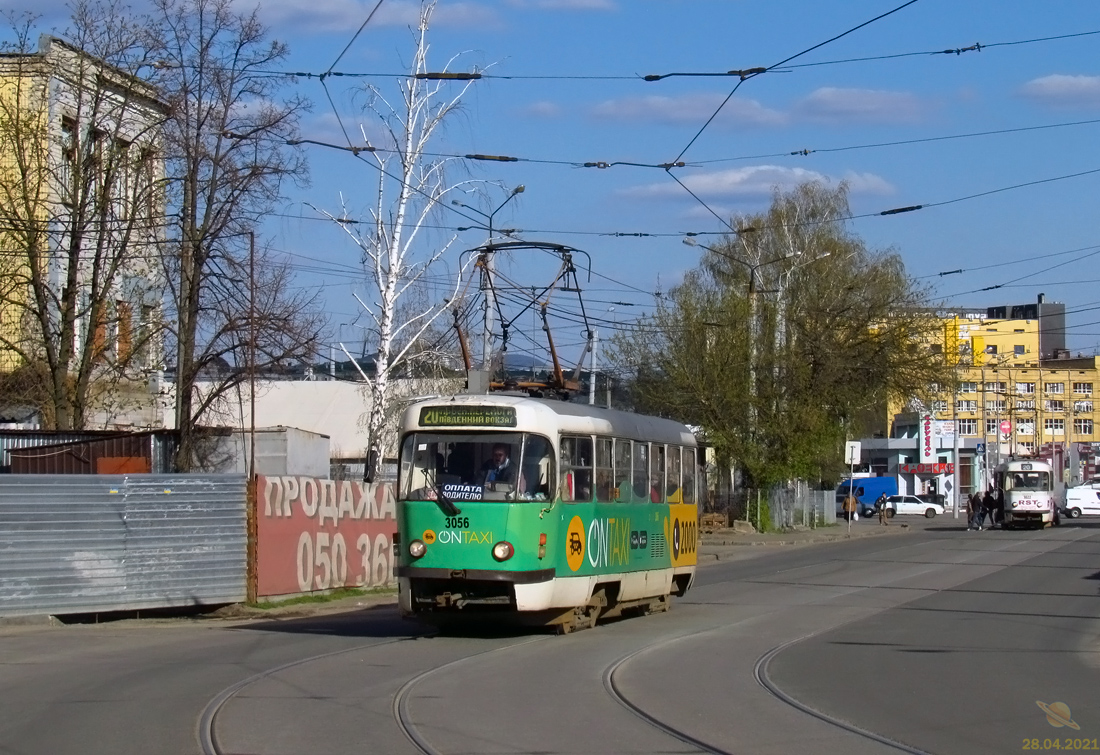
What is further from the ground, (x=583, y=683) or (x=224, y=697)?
(x=224, y=697)

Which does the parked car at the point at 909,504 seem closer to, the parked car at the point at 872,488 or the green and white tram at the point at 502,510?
the parked car at the point at 872,488

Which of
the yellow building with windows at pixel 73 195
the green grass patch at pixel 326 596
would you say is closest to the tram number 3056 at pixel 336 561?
the green grass patch at pixel 326 596

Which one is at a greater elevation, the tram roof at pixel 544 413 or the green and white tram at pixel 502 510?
the tram roof at pixel 544 413

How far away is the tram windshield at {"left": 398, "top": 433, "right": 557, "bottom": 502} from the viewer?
14.6 metres

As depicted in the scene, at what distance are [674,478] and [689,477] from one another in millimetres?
887

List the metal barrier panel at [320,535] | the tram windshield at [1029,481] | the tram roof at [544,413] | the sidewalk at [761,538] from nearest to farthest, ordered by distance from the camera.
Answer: the tram roof at [544,413] < the metal barrier panel at [320,535] < the sidewalk at [761,538] < the tram windshield at [1029,481]

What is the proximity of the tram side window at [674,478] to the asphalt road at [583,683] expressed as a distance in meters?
1.70

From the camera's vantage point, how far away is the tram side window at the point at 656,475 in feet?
59.0

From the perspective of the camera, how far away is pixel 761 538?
144 feet

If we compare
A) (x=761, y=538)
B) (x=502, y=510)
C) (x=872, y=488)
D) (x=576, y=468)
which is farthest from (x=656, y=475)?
(x=872, y=488)

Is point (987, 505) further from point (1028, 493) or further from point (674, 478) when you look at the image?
point (674, 478)

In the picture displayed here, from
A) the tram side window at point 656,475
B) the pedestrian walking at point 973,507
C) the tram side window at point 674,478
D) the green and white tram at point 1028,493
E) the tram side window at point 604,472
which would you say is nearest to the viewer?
the tram side window at point 604,472

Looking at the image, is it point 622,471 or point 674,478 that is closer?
point 622,471

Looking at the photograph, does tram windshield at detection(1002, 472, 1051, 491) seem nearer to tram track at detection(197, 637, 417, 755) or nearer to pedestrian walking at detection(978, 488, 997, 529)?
pedestrian walking at detection(978, 488, 997, 529)
